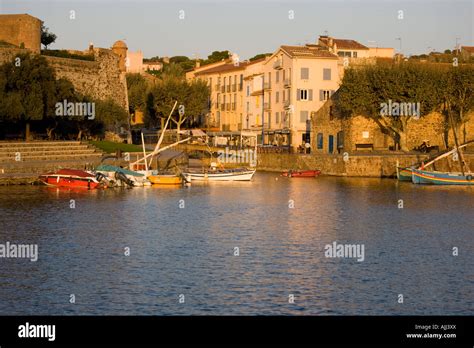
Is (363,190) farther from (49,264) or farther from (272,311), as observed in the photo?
(272,311)

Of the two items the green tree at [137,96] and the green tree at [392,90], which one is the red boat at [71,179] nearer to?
the green tree at [392,90]

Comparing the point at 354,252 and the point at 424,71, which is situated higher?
the point at 424,71

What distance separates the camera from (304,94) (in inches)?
3777

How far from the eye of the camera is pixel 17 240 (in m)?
38.1

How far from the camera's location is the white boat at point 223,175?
238 feet

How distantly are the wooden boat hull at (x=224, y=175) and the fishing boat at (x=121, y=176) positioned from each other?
226 inches

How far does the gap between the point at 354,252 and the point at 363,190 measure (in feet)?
92.5

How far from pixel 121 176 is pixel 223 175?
33.0 ft

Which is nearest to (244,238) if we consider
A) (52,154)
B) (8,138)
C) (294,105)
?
(52,154)

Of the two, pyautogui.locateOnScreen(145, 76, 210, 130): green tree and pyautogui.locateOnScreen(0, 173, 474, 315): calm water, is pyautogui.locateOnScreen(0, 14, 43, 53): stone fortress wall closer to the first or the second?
pyautogui.locateOnScreen(145, 76, 210, 130): green tree

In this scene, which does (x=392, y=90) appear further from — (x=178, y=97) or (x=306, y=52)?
(x=178, y=97)

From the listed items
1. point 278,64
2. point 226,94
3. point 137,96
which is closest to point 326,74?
point 278,64

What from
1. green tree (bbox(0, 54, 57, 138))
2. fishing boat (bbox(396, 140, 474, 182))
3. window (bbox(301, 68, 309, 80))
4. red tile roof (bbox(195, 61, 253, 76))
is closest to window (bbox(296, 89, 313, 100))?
window (bbox(301, 68, 309, 80))

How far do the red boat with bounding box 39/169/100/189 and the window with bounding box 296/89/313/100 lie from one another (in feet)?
120
